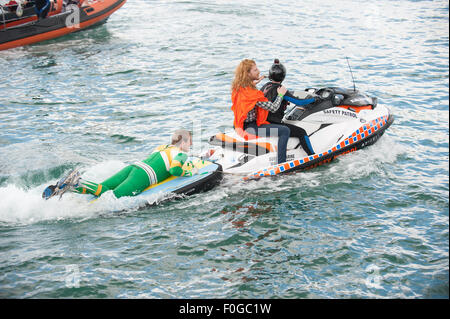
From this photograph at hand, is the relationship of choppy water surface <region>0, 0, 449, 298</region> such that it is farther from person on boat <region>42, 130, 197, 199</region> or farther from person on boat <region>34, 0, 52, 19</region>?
person on boat <region>34, 0, 52, 19</region>

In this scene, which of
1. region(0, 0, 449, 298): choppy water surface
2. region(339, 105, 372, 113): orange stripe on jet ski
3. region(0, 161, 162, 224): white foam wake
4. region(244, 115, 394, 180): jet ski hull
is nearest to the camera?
region(0, 0, 449, 298): choppy water surface

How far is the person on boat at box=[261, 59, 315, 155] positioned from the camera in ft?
25.5

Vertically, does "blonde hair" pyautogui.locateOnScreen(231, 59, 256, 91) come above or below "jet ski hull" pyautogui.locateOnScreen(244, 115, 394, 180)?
above

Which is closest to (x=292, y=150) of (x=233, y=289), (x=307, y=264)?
(x=307, y=264)

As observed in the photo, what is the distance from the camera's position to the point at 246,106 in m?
7.80

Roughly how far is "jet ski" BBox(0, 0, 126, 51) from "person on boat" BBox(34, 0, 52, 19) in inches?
6.8

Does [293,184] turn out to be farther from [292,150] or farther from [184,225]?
[184,225]

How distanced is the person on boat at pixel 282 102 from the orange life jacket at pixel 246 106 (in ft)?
0.47

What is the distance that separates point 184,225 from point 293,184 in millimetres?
1935

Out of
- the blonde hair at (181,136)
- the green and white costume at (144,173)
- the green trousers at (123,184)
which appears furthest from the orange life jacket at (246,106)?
the green trousers at (123,184)

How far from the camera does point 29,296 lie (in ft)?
18.3

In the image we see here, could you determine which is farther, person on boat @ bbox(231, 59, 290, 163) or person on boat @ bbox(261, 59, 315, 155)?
person on boat @ bbox(261, 59, 315, 155)

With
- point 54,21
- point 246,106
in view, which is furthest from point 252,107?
point 54,21

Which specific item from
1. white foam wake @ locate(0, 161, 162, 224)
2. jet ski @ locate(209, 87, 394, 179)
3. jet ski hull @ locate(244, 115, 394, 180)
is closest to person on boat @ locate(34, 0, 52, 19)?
jet ski @ locate(209, 87, 394, 179)
